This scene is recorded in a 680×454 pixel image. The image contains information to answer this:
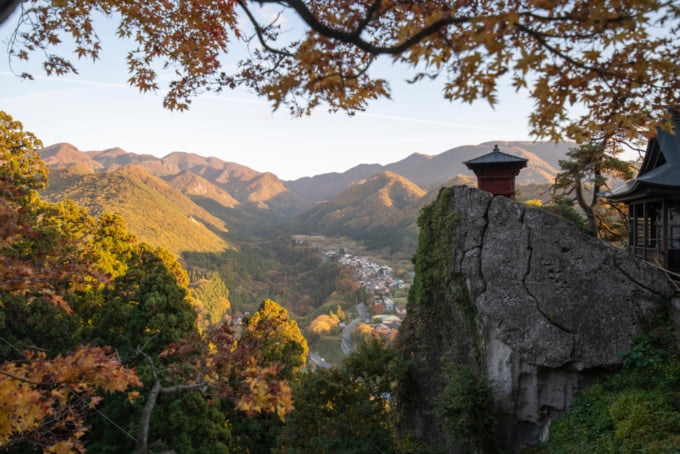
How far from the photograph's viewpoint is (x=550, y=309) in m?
7.08

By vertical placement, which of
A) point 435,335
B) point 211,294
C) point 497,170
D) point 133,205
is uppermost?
point 133,205

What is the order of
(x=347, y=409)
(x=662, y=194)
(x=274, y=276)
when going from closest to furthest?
(x=662, y=194)
(x=347, y=409)
(x=274, y=276)

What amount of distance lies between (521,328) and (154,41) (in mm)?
7586

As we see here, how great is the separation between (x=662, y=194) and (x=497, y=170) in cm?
361

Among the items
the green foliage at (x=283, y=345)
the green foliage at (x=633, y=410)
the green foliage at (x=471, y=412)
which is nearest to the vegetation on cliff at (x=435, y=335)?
the green foliage at (x=471, y=412)

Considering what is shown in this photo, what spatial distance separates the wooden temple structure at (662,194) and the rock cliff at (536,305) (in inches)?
55.4

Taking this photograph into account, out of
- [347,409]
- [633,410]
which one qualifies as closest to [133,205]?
[347,409]

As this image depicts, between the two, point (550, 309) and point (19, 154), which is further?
point (19, 154)

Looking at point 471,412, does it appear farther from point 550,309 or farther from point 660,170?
point 660,170

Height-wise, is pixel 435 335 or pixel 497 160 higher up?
pixel 497 160

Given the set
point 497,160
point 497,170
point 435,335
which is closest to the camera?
point 435,335

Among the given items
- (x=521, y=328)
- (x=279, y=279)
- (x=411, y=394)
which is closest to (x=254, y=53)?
(x=521, y=328)

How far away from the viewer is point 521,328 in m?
7.09

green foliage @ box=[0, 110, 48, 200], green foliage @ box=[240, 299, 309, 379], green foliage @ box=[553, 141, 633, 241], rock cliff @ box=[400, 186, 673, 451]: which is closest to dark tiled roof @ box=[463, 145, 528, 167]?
rock cliff @ box=[400, 186, 673, 451]
